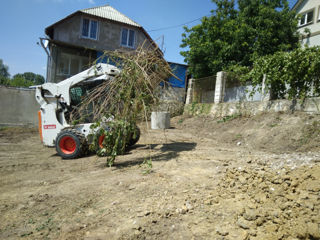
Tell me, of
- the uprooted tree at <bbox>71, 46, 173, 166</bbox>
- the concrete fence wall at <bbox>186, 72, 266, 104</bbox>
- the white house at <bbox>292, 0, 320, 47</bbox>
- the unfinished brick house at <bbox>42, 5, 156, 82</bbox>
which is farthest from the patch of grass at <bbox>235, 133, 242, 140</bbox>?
the white house at <bbox>292, 0, 320, 47</bbox>

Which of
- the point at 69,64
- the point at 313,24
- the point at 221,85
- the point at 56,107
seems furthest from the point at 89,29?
the point at 313,24

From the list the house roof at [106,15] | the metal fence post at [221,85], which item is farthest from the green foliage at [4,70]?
the metal fence post at [221,85]

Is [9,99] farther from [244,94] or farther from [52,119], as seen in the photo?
[244,94]

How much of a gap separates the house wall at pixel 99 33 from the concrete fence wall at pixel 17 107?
6419 millimetres

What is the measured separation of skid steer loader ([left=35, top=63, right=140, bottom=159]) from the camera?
5508 mm

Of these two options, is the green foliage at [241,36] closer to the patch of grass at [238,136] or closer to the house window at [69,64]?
the patch of grass at [238,136]

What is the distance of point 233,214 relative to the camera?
89.0 inches

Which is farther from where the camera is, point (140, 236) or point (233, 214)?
point (233, 214)

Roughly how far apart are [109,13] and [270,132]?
1766cm

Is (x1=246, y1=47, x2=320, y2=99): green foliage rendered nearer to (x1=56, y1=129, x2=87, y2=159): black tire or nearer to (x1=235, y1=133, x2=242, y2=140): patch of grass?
(x1=235, y1=133, x2=242, y2=140): patch of grass

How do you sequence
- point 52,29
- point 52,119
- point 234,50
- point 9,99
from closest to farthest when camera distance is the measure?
point 52,119
point 9,99
point 234,50
point 52,29

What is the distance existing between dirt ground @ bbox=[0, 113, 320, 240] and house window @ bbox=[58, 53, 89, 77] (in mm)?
12833

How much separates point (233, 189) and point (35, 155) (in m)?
5.63

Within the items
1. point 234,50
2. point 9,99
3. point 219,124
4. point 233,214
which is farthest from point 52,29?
point 233,214
